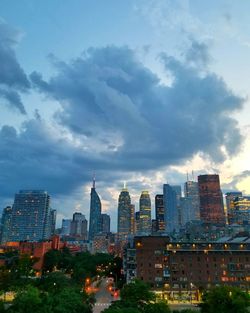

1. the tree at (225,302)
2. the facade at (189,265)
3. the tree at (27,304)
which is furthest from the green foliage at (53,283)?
the tree at (225,302)

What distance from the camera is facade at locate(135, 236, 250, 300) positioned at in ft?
379

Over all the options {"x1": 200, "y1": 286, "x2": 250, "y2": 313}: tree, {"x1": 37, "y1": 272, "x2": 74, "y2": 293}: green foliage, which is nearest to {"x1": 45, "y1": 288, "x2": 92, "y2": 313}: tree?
{"x1": 200, "y1": 286, "x2": 250, "y2": 313}: tree

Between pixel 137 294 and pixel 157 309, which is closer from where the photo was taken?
pixel 157 309

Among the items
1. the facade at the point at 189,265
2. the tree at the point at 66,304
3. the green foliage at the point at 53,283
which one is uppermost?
the facade at the point at 189,265

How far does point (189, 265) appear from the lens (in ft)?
386

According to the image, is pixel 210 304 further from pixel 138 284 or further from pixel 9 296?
pixel 9 296

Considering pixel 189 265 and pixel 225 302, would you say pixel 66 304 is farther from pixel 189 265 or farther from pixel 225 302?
pixel 189 265

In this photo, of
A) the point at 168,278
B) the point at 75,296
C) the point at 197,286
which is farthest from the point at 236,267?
the point at 75,296

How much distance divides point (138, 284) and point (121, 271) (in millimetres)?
112951

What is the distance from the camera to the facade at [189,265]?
115m

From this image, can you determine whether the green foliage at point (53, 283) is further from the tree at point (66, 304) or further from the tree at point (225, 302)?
the tree at point (225, 302)

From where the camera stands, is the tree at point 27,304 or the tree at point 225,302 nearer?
the tree at point 225,302

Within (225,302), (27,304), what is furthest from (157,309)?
(27,304)

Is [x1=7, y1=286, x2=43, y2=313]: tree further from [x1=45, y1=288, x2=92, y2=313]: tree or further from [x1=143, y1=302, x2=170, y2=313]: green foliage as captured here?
→ [x1=143, y1=302, x2=170, y2=313]: green foliage
